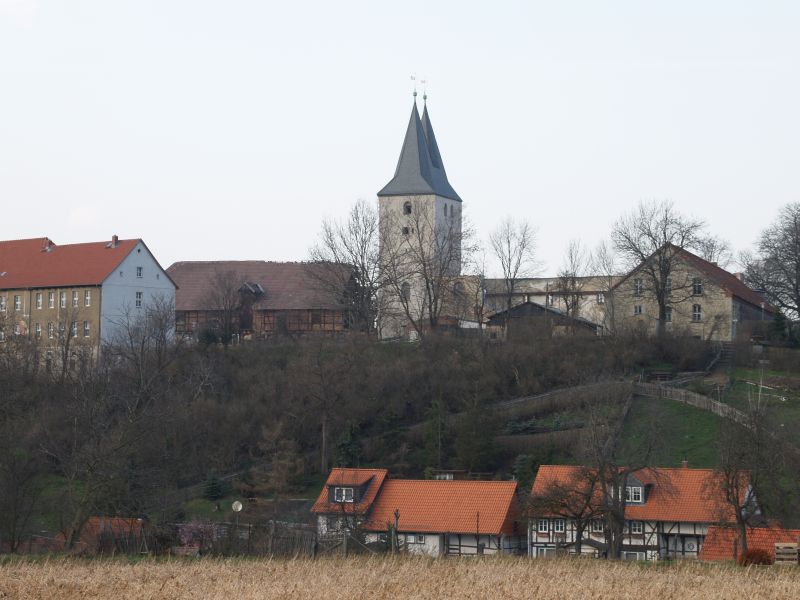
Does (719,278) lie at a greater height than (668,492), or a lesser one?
greater

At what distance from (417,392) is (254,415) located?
722cm

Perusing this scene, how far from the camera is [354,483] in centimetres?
4338

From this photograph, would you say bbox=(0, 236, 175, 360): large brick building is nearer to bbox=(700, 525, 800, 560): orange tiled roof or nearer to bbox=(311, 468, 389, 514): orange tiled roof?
bbox=(311, 468, 389, 514): orange tiled roof

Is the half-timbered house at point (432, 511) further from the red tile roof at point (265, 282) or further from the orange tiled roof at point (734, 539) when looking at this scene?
the red tile roof at point (265, 282)

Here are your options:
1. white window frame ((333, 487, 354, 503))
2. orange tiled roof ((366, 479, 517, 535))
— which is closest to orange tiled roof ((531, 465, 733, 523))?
orange tiled roof ((366, 479, 517, 535))

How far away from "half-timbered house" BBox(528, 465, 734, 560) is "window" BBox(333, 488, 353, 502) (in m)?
6.27

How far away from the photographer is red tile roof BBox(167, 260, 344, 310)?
77387 mm

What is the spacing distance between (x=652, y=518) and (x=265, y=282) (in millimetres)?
43770

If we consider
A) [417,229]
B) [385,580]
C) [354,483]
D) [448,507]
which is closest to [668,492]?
[448,507]

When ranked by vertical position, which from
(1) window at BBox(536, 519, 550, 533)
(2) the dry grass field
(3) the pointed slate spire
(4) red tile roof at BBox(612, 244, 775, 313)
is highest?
(3) the pointed slate spire

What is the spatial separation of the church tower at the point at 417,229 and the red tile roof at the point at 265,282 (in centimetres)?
438

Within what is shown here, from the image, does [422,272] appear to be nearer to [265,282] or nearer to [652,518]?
[265,282]

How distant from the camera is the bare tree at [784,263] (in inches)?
2667

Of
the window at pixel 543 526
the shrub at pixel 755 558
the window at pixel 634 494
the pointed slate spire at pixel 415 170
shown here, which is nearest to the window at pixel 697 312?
the pointed slate spire at pixel 415 170
